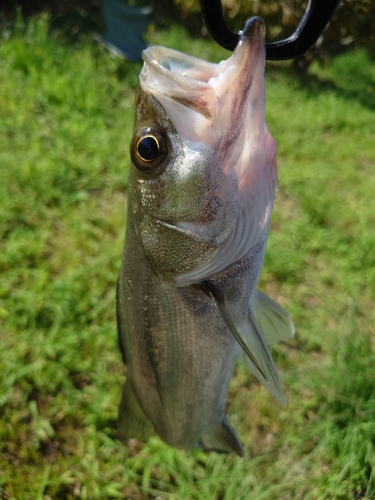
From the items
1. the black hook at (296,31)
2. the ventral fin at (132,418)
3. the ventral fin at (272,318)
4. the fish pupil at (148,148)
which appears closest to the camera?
the black hook at (296,31)

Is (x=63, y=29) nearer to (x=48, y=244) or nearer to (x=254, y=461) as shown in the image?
(x=48, y=244)

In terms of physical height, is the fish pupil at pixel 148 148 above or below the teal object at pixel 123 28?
above

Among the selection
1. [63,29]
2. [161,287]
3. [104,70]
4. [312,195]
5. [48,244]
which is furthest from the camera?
[63,29]

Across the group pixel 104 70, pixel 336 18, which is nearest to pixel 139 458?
pixel 104 70

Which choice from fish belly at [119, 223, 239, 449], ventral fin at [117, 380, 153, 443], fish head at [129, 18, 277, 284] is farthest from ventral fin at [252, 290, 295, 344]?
ventral fin at [117, 380, 153, 443]

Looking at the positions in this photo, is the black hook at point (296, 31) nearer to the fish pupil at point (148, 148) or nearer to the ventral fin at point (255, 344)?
the fish pupil at point (148, 148)

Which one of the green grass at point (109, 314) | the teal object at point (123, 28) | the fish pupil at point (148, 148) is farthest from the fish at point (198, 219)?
the teal object at point (123, 28)

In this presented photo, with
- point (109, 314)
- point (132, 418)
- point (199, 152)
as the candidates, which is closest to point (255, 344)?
point (199, 152)

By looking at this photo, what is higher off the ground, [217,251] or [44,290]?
[217,251]
